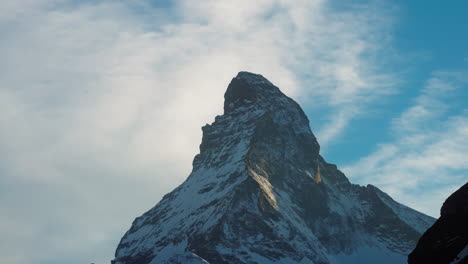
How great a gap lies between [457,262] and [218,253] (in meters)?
163

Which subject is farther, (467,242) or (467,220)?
(467,220)

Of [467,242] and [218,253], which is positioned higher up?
[218,253]

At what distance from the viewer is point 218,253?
196125 mm

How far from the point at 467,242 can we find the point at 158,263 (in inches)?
6515

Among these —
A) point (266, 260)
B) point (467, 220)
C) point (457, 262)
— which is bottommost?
point (457, 262)

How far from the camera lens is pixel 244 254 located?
199 meters

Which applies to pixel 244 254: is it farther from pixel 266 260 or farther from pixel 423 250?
pixel 423 250

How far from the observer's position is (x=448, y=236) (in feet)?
133

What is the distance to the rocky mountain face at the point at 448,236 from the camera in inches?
1533

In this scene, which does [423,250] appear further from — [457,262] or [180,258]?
[180,258]

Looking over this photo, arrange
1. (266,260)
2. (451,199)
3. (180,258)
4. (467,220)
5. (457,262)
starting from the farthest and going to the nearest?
(266,260) → (180,258) → (451,199) → (467,220) → (457,262)

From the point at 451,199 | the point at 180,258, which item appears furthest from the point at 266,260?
the point at 451,199

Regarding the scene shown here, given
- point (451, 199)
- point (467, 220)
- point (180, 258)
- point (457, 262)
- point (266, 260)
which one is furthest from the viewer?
point (266, 260)

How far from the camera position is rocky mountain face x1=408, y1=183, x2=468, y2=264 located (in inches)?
1533
